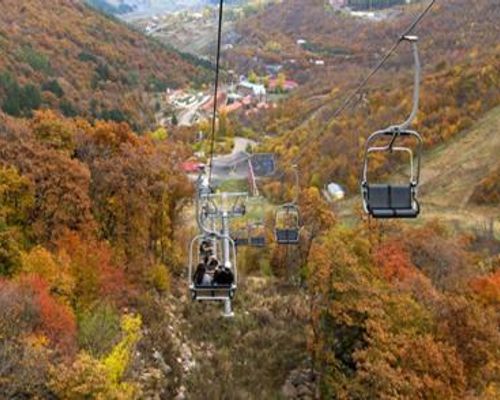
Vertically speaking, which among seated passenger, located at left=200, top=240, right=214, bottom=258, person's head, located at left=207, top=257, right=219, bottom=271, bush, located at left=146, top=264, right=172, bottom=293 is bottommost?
bush, located at left=146, top=264, right=172, bottom=293

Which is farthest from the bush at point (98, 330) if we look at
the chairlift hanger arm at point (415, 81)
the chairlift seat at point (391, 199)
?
the chairlift hanger arm at point (415, 81)

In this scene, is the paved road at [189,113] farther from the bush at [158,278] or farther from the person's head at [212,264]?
the person's head at [212,264]

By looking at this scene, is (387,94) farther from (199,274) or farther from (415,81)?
(415,81)

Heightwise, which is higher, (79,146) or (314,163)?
(314,163)

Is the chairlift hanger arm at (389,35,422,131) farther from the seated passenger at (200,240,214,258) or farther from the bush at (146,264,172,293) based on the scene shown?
the bush at (146,264,172,293)

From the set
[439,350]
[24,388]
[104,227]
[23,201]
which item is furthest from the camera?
[104,227]

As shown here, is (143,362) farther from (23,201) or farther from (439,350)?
(439,350)

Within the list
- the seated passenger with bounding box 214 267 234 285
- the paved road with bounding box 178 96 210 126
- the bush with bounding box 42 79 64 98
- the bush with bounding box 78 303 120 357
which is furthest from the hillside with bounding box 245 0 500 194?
the seated passenger with bounding box 214 267 234 285

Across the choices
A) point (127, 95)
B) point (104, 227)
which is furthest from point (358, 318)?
point (127, 95)
